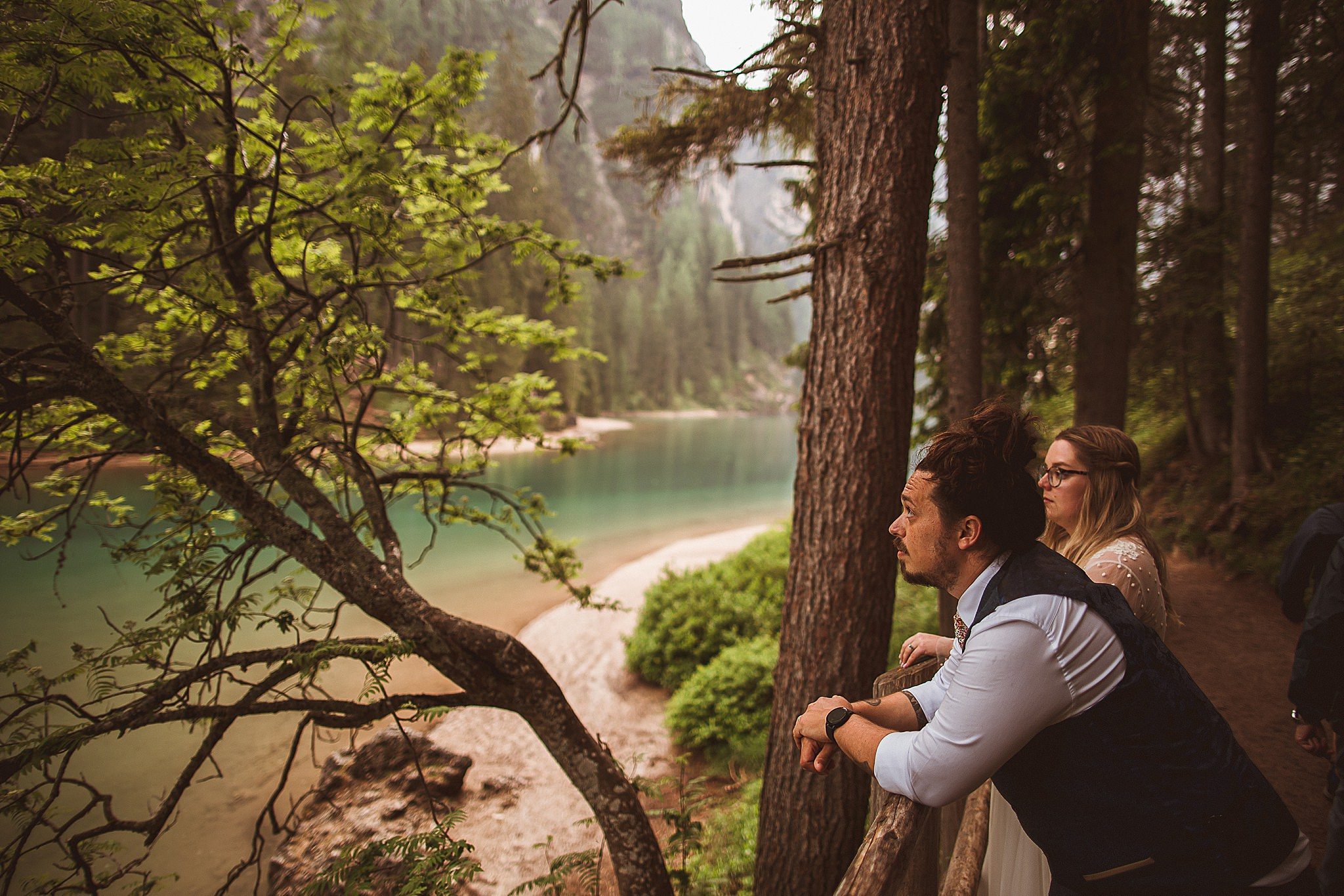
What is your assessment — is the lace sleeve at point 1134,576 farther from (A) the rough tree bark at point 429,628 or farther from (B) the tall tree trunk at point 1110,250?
(B) the tall tree trunk at point 1110,250

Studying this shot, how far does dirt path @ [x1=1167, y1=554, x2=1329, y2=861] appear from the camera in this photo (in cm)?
399

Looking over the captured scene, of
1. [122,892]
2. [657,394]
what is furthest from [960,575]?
[657,394]

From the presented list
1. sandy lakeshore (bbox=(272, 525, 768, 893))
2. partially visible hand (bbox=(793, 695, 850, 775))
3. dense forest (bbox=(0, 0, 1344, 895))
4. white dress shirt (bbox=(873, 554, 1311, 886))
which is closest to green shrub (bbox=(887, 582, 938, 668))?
dense forest (bbox=(0, 0, 1344, 895))

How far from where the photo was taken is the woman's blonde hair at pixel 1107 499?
2.01 metres

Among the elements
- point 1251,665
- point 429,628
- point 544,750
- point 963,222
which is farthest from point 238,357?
point 1251,665

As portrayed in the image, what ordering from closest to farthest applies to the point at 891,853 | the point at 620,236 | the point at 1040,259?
the point at 891,853
the point at 1040,259
the point at 620,236

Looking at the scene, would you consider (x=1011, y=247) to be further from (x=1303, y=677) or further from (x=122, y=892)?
(x=122, y=892)

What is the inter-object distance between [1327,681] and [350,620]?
12220 millimetres

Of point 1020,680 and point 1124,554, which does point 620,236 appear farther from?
point 1020,680

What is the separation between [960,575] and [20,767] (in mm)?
2763

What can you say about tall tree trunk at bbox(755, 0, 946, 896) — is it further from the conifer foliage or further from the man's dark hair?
the man's dark hair

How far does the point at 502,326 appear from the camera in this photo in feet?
13.2

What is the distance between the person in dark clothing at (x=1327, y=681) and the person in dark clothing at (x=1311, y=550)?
189 mm

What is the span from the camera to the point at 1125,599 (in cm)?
176
